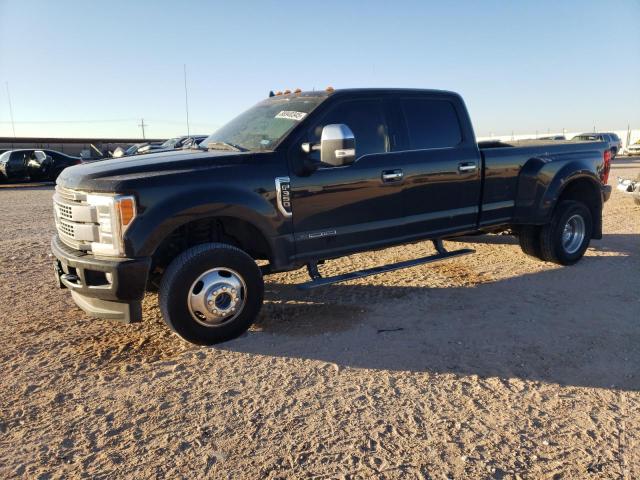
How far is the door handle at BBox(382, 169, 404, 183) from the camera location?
461 centimetres

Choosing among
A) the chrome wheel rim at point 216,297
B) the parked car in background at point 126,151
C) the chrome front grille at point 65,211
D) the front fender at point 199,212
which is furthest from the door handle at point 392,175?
the parked car in background at point 126,151

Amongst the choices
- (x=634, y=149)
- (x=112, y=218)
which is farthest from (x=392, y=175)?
(x=634, y=149)

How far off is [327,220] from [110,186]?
1768 mm

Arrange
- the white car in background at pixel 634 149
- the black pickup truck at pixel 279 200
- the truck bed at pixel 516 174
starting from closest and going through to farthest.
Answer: the black pickup truck at pixel 279 200, the truck bed at pixel 516 174, the white car in background at pixel 634 149

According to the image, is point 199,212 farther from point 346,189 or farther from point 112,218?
point 346,189

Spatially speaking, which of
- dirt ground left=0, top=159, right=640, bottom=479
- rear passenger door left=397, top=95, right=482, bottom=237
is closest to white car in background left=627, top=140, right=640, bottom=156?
dirt ground left=0, top=159, right=640, bottom=479

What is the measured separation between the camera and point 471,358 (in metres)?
3.61

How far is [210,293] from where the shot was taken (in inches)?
148

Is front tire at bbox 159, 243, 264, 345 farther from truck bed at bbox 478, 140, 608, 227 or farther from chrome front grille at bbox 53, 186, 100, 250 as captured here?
truck bed at bbox 478, 140, 608, 227

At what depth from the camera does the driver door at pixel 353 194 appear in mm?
4227

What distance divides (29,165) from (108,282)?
56.8 feet

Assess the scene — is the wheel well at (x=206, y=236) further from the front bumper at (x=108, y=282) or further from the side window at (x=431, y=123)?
the side window at (x=431, y=123)

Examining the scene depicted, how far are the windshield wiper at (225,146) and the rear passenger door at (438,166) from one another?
1533 millimetres

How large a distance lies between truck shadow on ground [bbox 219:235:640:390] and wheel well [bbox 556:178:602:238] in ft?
3.39
